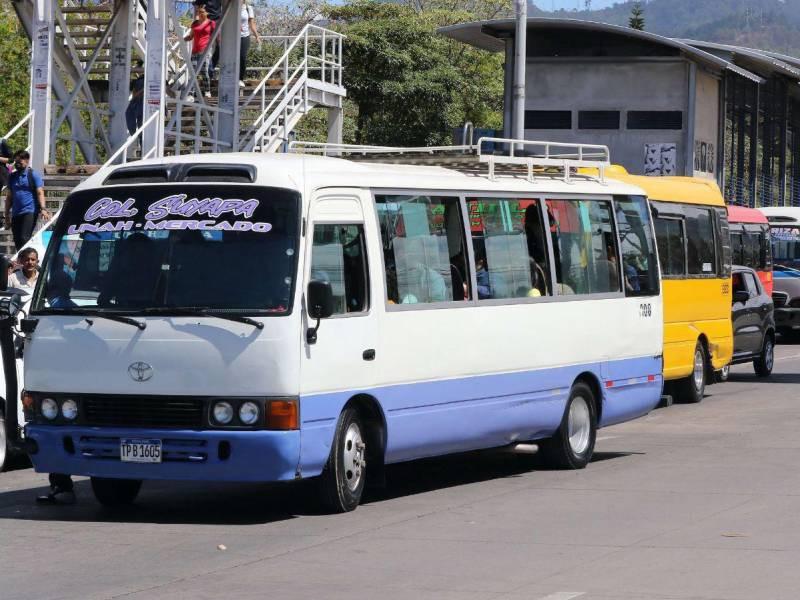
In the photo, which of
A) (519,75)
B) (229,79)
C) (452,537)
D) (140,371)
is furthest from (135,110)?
(452,537)

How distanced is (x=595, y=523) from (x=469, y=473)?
10.6ft

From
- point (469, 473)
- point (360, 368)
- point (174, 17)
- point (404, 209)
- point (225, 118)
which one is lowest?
point (469, 473)

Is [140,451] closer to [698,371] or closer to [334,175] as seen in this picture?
[334,175]

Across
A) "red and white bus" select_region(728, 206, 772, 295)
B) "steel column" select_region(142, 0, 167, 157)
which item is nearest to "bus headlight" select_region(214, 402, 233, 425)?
"steel column" select_region(142, 0, 167, 157)

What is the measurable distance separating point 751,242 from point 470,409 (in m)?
22.4

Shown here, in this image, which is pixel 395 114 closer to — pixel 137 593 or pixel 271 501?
pixel 271 501

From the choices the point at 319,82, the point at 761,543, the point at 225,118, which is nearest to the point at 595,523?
the point at 761,543

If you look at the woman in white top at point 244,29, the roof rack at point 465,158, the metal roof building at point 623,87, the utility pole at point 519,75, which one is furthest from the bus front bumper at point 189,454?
the metal roof building at point 623,87

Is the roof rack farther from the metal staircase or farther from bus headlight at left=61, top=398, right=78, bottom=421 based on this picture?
the metal staircase

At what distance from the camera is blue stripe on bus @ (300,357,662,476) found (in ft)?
34.6

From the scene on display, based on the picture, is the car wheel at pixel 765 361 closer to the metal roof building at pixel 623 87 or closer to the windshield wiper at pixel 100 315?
the windshield wiper at pixel 100 315

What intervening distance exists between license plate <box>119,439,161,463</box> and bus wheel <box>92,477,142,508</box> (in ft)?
3.14

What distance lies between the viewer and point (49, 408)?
10727 millimetres

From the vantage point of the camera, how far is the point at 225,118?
2830 cm
